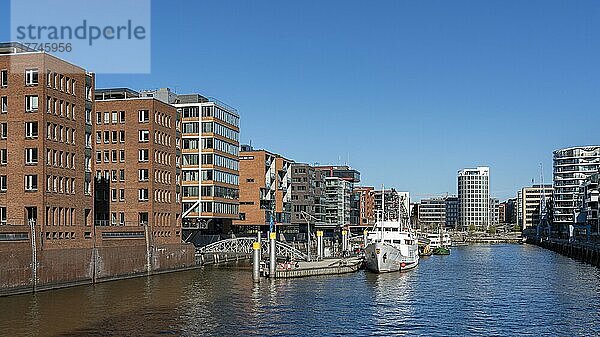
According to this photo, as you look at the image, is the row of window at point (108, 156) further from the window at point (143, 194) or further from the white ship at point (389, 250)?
the white ship at point (389, 250)

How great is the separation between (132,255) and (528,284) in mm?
49784

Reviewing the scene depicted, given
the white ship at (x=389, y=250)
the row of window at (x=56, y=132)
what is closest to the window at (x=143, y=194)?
the row of window at (x=56, y=132)

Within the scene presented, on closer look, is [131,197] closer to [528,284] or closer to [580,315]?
[528,284]

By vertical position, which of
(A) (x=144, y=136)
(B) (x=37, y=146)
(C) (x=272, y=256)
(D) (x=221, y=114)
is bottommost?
(C) (x=272, y=256)

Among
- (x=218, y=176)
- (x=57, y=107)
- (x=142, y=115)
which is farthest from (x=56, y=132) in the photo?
(x=218, y=176)

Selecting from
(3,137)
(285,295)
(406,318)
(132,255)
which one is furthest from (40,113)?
(406,318)

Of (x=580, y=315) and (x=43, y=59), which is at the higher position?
(x=43, y=59)

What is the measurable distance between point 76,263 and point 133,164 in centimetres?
2985

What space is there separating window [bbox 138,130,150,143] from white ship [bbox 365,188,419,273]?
35.8 metres

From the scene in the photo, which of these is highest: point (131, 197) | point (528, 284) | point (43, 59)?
point (43, 59)

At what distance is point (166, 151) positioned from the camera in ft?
399

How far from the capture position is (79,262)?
89.9 m

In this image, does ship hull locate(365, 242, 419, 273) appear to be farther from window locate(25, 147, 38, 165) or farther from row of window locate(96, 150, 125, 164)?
window locate(25, 147, 38, 165)

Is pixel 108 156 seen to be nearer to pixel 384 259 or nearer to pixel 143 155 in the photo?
pixel 143 155
